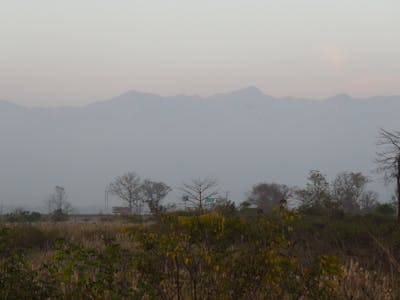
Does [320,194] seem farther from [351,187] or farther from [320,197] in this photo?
[351,187]

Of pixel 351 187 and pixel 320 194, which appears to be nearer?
pixel 320 194

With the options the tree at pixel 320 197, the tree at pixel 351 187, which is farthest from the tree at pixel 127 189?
the tree at pixel 320 197

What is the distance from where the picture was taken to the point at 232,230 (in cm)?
522

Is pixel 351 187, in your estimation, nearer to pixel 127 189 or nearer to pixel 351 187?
pixel 351 187

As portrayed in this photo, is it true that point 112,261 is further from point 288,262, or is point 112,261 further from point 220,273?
point 288,262

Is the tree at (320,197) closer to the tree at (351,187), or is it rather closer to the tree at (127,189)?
the tree at (351,187)

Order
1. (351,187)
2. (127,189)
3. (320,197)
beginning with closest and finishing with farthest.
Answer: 1. (320,197)
2. (351,187)
3. (127,189)

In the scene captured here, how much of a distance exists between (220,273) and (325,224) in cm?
1731

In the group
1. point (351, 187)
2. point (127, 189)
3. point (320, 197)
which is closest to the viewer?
point (320, 197)

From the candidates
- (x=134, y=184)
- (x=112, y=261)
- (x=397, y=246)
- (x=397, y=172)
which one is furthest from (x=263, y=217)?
(x=134, y=184)

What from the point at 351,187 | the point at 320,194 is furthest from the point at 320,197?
the point at 351,187

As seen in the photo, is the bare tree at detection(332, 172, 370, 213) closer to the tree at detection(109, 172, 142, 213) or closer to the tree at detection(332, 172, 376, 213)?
the tree at detection(332, 172, 376, 213)

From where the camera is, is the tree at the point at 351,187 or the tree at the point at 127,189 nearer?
the tree at the point at 351,187

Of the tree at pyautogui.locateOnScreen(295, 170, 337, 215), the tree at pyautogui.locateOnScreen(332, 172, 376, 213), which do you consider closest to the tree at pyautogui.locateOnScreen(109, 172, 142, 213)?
the tree at pyautogui.locateOnScreen(332, 172, 376, 213)
